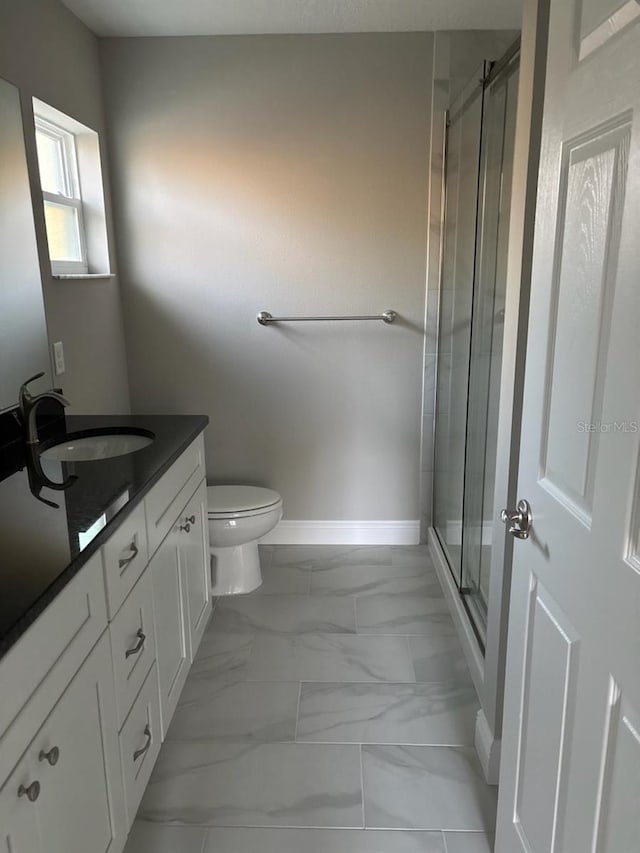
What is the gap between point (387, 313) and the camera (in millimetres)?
3004

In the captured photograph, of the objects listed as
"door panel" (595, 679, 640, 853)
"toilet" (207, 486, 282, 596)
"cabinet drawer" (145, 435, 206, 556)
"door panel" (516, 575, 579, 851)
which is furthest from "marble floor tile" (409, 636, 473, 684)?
"door panel" (595, 679, 640, 853)

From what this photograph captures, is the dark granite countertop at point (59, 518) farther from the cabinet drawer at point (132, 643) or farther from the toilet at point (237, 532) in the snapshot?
the toilet at point (237, 532)

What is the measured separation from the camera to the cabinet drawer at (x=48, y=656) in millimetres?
928

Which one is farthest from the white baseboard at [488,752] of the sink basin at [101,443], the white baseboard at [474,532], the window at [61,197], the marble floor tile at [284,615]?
the window at [61,197]

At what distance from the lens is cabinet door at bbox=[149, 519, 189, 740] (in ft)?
5.66

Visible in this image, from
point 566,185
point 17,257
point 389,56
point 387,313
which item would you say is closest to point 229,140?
point 389,56

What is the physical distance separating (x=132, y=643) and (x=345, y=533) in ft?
6.24

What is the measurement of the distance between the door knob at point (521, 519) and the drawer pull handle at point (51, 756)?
0.92 m

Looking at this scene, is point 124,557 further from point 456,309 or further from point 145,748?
point 456,309

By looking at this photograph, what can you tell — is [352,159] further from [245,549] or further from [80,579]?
[80,579]

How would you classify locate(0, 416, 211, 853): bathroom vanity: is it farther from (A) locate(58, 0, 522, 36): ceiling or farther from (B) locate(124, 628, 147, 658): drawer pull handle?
(A) locate(58, 0, 522, 36): ceiling

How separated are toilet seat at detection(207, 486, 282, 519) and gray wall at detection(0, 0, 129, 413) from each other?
634 mm

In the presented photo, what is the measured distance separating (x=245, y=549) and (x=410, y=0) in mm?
2309

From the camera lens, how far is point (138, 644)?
1.52 meters
